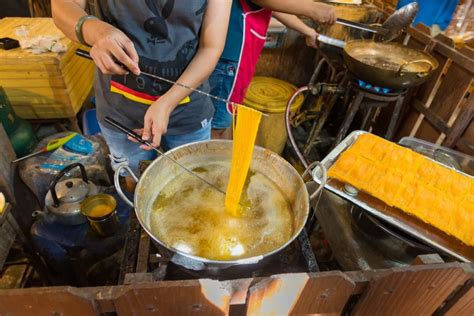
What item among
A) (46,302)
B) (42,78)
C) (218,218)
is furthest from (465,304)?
(42,78)

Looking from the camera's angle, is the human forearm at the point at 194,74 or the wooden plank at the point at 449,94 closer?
the human forearm at the point at 194,74

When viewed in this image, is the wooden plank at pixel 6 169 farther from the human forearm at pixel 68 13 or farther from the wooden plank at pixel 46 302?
the wooden plank at pixel 46 302

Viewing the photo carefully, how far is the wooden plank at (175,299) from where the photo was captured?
32.2 inches

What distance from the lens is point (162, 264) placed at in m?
1.22

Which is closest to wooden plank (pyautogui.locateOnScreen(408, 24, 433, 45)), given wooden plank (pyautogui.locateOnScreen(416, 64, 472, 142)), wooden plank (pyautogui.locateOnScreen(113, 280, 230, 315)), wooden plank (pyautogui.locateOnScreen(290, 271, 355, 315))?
wooden plank (pyautogui.locateOnScreen(416, 64, 472, 142))

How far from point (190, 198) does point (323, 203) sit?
3.06 feet

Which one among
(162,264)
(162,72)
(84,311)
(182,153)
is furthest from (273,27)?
(84,311)

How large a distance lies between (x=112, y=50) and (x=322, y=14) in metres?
1.88

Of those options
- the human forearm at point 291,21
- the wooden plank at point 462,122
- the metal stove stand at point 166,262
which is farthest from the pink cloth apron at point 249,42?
the wooden plank at point 462,122

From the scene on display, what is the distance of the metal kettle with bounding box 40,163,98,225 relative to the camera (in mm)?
2334

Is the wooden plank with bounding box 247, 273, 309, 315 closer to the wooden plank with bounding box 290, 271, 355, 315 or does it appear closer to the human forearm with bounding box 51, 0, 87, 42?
the wooden plank with bounding box 290, 271, 355, 315

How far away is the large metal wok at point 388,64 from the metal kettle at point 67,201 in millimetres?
2386

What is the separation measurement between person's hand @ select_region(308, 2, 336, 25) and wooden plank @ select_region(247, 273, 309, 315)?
2.18 meters

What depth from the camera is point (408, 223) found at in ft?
4.65
